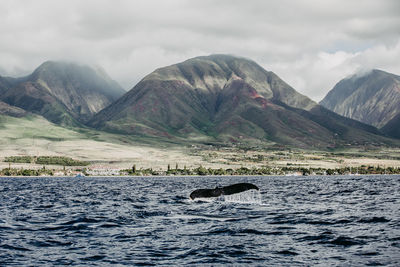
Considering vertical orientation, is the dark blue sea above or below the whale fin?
below

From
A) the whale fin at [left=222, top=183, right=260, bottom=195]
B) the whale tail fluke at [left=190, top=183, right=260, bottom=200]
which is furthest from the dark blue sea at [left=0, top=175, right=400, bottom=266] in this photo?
the whale tail fluke at [left=190, top=183, right=260, bottom=200]

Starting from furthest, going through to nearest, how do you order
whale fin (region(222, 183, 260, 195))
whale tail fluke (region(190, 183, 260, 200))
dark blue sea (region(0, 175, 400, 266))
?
whale fin (region(222, 183, 260, 195)) < whale tail fluke (region(190, 183, 260, 200)) < dark blue sea (region(0, 175, 400, 266))

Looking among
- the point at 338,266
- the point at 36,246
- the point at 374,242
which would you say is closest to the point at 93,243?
the point at 36,246

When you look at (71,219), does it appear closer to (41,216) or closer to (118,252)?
(41,216)

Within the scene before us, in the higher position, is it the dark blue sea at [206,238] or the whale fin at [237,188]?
the whale fin at [237,188]

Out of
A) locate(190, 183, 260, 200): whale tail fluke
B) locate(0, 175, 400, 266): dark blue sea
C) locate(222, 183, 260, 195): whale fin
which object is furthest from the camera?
locate(222, 183, 260, 195): whale fin

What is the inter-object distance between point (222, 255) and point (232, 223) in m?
14.1

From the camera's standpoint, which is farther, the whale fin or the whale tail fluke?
the whale fin

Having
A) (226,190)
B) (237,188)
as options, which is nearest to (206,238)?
(237,188)

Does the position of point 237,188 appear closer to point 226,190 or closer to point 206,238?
point 226,190

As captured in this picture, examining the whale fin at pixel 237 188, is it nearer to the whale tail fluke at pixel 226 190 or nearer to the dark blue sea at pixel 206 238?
the whale tail fluke at pixel 226 190

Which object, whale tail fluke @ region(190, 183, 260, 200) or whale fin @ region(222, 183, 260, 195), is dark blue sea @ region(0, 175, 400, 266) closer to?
whale fin @ region(222, 183, 260, 195)

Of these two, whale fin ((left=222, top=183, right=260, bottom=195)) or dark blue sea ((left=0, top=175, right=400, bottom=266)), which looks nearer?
dark blue sea ((left=0, top=175, right=400, bottom=266))

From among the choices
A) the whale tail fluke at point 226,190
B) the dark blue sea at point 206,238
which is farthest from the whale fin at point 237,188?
the dark blue sea at point 206,238
